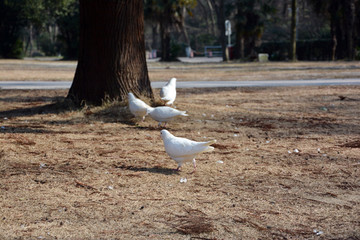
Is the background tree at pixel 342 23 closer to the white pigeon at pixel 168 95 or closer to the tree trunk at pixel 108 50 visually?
the white pigeon at pixel 168 95

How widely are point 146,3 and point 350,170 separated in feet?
128

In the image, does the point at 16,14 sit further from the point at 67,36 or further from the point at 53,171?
the point at 53,171

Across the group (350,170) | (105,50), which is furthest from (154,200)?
(105,50)

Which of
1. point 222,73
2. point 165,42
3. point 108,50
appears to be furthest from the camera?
point 165,42

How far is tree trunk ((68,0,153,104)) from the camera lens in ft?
28.2

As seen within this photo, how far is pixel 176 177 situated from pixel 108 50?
4152 mm

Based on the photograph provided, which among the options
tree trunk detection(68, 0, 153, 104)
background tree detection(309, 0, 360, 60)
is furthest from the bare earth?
background tree detection(309, 0, 360, 60)

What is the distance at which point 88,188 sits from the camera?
4645 millimetres

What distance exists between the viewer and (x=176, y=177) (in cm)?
511

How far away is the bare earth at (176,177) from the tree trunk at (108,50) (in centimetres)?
41

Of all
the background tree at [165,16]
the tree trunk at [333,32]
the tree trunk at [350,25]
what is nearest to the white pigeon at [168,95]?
the tree trunk at [350,25]

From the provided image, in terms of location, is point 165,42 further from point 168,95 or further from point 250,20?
point 168,95

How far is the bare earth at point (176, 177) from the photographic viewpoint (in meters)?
3.76

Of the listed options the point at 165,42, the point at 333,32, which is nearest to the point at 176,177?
the point at 333,32
